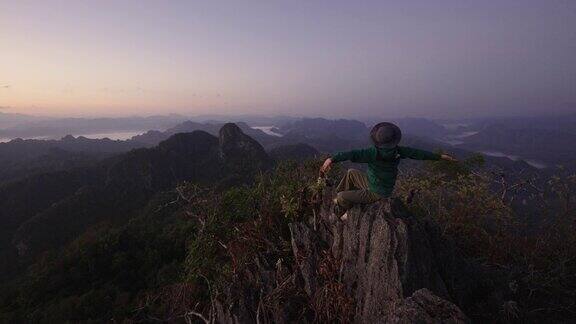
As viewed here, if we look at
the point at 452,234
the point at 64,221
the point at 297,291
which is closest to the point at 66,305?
the point at 297,291

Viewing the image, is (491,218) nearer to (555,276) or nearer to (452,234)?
(452,234)

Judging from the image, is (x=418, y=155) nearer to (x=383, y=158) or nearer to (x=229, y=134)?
(x=383, y=158)

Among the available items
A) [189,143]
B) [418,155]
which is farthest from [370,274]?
[189,143]

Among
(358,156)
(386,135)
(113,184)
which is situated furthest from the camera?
(113,184)

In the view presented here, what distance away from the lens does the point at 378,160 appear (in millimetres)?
6289

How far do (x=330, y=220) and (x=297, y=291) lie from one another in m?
1.84

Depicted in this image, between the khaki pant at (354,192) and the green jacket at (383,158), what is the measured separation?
0.30m

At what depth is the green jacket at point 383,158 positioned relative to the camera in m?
6.12

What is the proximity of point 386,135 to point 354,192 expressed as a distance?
4.96 feet

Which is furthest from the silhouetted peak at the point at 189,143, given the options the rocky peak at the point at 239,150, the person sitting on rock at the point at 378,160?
the person sitting on rock at the point at 378,160

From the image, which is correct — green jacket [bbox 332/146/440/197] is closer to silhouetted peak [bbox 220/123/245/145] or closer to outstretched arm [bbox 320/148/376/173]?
outstretched arm [bbox 320/148/376/173]

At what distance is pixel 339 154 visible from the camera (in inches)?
244

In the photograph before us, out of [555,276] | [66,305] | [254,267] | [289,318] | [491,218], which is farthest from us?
[66,305]

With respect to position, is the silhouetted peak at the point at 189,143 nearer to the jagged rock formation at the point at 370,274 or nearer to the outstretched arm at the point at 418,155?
the jagged rock formation at the point at 370,274
